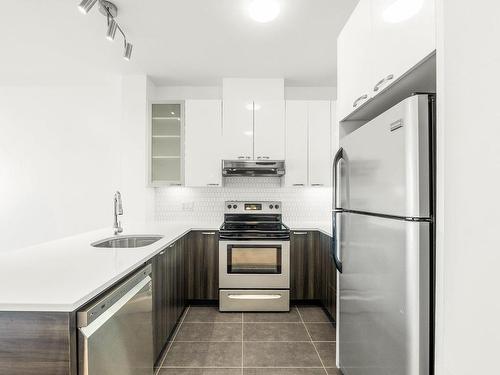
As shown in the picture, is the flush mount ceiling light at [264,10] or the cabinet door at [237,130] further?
the cabinet door at [237,130]

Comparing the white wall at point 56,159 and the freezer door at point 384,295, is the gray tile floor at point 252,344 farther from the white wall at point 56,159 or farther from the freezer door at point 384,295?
the white wall at point 56,159

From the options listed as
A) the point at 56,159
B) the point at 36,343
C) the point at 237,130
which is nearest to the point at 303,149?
the point at 237,130

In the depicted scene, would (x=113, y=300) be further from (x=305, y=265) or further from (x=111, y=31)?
(x=305, y=265)

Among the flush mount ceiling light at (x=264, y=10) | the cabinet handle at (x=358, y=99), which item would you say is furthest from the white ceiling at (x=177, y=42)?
the cabinet handle at (x=358, y=99)

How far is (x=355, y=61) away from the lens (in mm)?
1734

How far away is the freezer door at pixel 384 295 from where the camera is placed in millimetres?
1114

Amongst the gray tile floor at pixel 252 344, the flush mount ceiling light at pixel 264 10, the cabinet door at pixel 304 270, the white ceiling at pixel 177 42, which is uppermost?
the white ceiling at pixel 177 42

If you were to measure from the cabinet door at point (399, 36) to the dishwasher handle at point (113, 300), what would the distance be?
1.55m

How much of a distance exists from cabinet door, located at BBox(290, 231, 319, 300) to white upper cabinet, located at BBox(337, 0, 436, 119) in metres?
1.73

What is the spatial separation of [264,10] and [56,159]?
10.8 ft

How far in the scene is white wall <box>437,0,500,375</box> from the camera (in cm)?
77

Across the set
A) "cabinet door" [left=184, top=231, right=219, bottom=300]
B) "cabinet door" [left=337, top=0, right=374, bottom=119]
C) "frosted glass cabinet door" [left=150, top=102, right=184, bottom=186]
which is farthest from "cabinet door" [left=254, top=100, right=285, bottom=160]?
"cabinet door" [left=337, top=0, right=374, bottom=119]

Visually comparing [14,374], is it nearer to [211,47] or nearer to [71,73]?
[211,47]

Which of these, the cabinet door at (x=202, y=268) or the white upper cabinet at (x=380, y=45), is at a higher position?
the white upper cabinet at (x=380, y=45)
